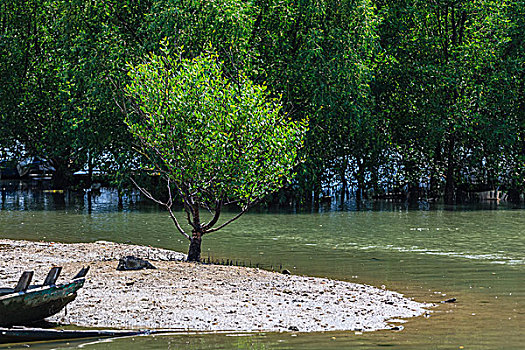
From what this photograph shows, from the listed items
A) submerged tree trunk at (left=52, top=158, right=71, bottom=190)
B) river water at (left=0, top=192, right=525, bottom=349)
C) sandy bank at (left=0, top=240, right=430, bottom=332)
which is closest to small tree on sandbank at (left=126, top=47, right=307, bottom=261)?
sandy bank at (left=0, top=240, right=430, bottom=332)

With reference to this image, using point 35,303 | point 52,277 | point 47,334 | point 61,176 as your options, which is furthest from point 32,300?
point 61,176

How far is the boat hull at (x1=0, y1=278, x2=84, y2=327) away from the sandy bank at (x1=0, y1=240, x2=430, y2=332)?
57cm

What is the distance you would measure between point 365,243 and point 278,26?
19486 millimetres

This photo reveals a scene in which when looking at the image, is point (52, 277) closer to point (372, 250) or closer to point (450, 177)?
point (372, 250)

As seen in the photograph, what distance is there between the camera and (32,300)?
1268 cm

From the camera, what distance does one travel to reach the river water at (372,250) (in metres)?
12.5

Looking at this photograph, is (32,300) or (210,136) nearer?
(32,300)

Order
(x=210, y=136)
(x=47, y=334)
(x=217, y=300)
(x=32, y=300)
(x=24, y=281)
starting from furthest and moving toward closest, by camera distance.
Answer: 1. (x=210, y=136)
2. (x=217, y=300)
3. (x=32, y=300)
4. (x=24, y=281)
5. (x=47, y=334)

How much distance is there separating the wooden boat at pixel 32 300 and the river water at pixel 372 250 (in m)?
0.99

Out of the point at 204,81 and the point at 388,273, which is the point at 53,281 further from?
the point at 388,273

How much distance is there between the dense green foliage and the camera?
40469 mm

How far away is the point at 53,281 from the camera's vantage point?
13.1 meters

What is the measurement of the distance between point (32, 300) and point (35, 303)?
114 mm

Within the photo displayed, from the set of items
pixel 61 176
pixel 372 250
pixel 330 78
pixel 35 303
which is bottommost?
pixel 35 303
